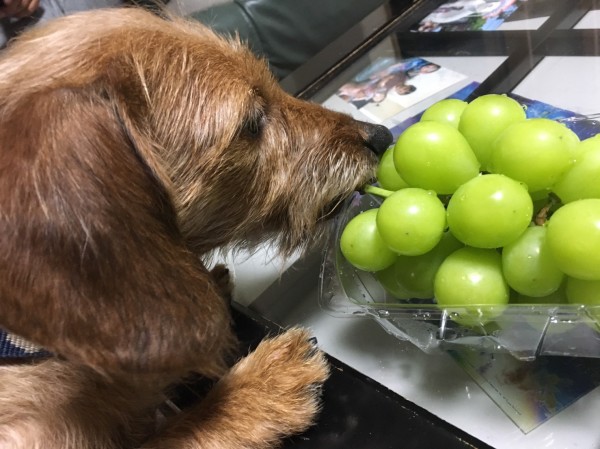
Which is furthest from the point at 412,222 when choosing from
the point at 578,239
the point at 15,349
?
the point at 15,349

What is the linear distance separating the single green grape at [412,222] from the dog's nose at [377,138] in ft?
1.03

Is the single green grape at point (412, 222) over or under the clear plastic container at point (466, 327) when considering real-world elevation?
over

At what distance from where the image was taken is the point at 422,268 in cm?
92

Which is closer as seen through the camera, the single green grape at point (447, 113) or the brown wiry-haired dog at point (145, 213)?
the brown wiry-haired dog at point (145, 213)

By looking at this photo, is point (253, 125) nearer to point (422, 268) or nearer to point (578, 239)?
point (422, 268)

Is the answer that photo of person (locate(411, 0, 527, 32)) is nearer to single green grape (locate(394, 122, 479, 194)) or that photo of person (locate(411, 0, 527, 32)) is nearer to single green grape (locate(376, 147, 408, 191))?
single green grape (locate(376, 147, 408, 191))

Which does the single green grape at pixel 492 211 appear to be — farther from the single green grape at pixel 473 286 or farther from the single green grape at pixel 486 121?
the single green grape at pixel 486 121

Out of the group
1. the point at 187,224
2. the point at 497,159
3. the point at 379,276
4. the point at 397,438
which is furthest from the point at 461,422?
the point at 187,224

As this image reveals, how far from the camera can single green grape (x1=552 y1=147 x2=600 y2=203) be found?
31.8 inches

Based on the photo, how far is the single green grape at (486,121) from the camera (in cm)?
94

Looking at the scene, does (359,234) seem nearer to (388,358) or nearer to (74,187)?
(388,358)

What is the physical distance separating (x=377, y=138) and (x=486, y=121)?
0.29 metres

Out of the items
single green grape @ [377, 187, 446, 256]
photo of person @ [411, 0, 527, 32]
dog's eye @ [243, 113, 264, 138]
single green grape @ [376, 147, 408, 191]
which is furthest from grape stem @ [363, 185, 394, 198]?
photo of person @ [411, 0, 527, 32]

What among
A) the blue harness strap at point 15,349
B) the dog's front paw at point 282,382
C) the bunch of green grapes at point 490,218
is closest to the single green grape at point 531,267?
the bunch of green grapes at point 490,218
